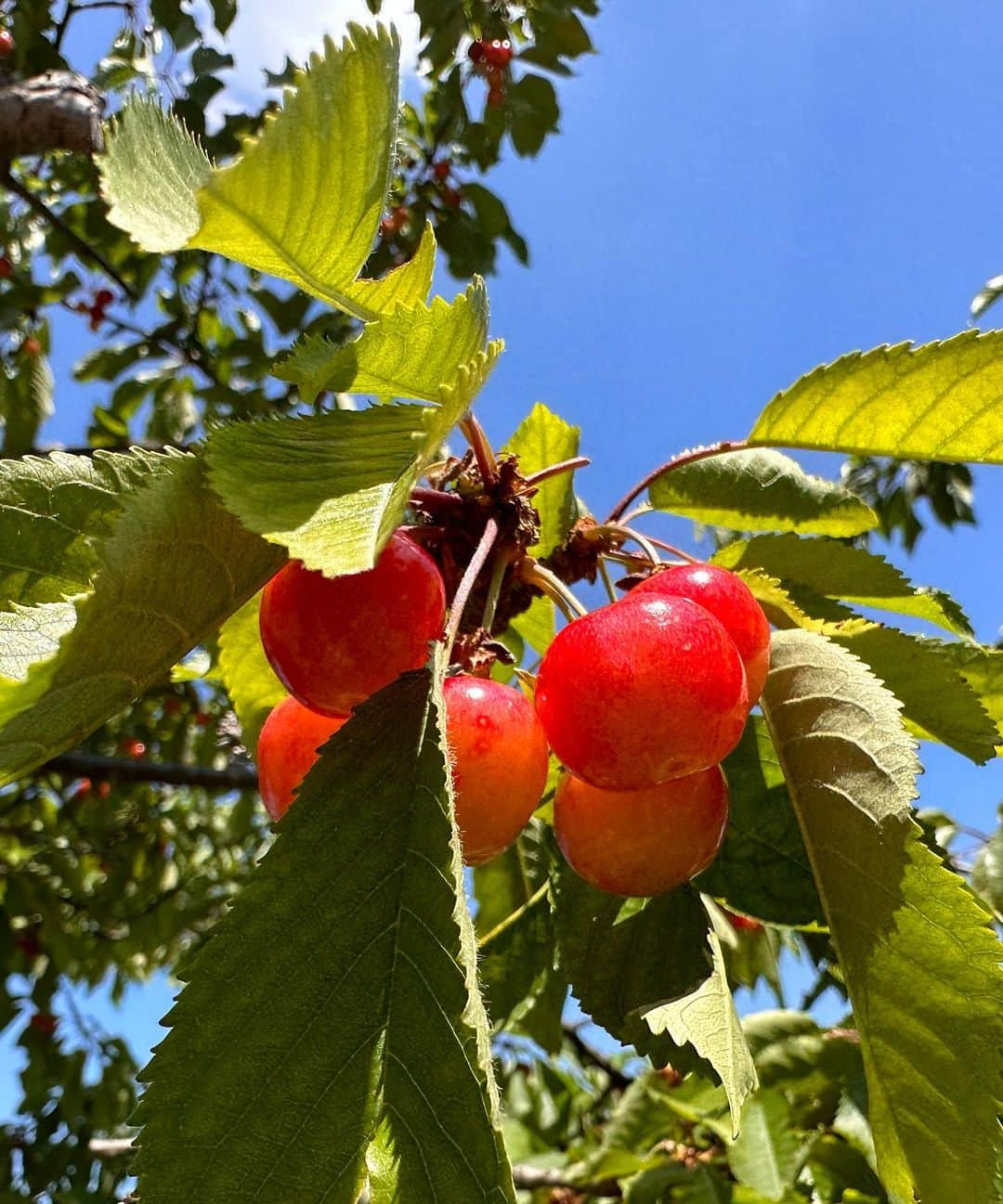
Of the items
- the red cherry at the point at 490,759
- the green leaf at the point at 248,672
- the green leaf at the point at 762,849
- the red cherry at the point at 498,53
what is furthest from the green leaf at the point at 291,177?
the red cherry at the point at 498,53

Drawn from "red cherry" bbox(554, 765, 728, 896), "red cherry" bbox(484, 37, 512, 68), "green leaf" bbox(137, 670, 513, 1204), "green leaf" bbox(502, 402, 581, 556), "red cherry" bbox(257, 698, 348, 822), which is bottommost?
"green leaf" bbox(137, 670, 513, 1204)

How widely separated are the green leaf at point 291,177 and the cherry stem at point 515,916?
105 centimetres

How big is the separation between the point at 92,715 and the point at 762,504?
3.34 ft

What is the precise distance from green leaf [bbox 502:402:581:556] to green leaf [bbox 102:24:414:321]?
613 millimetres

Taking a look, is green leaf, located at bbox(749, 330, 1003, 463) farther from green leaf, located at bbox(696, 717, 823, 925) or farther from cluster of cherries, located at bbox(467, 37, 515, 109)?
cluster of cherries, located at bbox(467, 37, 515, 109)

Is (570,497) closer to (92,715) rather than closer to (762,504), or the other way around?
(762,504)

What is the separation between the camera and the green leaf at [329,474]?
2.28 feet

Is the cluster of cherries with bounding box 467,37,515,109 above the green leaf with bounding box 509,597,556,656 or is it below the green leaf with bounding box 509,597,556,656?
above

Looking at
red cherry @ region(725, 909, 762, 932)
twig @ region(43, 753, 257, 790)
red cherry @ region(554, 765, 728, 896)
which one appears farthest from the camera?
red cherry @ region(725, 909, 762, 932)

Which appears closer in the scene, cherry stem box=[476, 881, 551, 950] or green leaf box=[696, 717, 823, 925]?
green leaf box=[696, 717, 823, 925]

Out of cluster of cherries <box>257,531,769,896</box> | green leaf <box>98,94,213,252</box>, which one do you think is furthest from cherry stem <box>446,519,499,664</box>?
green leaf <box>98,94,213,252</box>

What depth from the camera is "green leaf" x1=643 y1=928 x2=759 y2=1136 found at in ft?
3.25

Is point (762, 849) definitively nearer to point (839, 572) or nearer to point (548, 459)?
point (839, 572)

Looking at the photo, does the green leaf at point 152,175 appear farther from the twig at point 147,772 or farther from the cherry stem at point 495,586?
the twig at point 147,772
